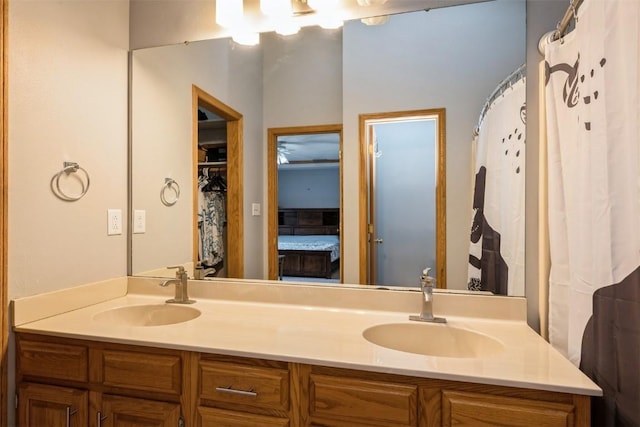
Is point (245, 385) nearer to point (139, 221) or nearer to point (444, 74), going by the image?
point (139, 221)

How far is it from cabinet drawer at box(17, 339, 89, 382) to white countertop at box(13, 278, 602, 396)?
0.18 ft

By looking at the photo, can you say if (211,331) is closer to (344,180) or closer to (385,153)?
(344,180)

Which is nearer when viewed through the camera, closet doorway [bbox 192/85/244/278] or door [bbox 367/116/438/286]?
door [bbox 367/116/438/286]

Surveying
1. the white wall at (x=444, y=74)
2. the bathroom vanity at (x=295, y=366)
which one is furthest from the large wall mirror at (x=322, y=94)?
the bathroom vanity at (x=295, y=366)

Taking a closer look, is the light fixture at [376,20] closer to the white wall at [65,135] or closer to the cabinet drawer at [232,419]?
the white wall at [65,135]

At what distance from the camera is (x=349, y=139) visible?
5.24 feet

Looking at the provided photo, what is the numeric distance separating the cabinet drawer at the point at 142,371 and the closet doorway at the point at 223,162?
66 centimetres

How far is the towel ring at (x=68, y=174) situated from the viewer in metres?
1.33

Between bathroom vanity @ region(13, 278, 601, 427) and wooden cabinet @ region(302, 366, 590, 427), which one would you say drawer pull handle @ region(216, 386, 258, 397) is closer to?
bathroom vanity @ region(13, 278, 601, 427)

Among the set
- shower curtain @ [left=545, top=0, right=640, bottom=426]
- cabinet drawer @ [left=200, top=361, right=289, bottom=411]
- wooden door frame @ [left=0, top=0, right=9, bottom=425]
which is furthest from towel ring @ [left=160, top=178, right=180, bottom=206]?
shower curtain @ [left=545, top=0, right=640, bottom=426]

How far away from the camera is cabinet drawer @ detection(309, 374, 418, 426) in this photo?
0.89 meters

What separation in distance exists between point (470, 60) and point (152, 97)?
152 centimetres

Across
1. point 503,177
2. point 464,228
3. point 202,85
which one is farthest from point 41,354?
point 503,177

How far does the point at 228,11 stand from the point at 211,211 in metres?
0.93
